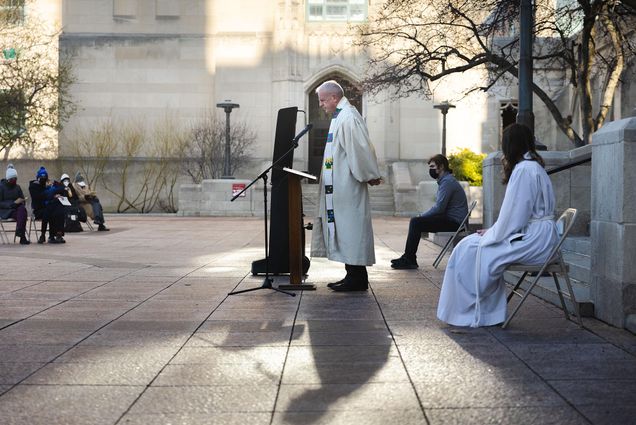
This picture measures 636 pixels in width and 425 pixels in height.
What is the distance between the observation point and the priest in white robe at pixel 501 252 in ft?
22.2

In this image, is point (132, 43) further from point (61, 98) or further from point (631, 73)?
point (631, 73)

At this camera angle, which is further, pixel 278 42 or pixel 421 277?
pixel 278 42

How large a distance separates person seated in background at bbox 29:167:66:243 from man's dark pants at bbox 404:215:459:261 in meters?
8.27

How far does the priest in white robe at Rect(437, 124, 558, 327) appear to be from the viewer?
6781mm

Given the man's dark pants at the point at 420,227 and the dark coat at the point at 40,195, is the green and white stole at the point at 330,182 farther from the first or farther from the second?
the dark coat at the point at 40,195

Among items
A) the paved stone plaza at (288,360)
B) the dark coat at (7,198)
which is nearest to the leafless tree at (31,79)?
the dark coat at (7,198)

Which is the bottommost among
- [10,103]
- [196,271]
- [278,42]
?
[196,271]

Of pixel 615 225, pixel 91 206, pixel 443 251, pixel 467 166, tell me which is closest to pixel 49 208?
pixel 91 206

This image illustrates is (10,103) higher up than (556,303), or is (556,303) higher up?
(10,103)

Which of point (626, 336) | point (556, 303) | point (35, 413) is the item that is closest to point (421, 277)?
point (556, 303)

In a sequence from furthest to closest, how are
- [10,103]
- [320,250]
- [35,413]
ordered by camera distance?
[10,103] < [320,250] < [35,413]

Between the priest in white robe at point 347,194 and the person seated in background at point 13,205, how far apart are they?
9.75 m

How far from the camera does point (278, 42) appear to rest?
36.9 meters

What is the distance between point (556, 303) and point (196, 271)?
511 cm
